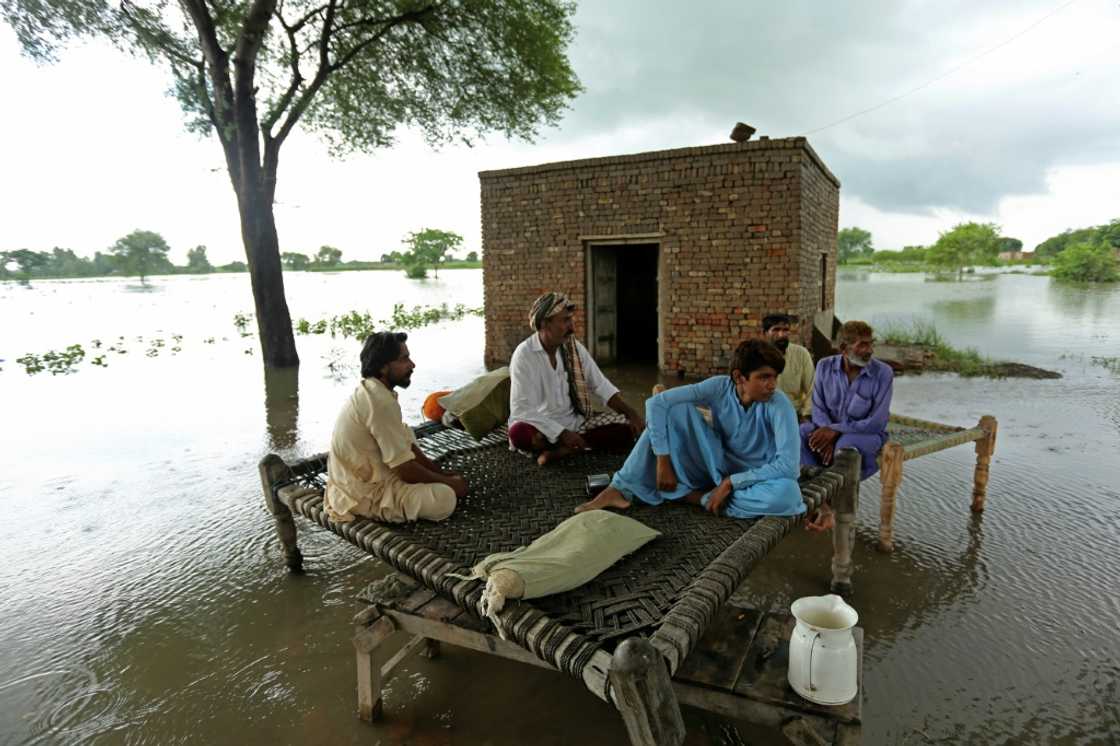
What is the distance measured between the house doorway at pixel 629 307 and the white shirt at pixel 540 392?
6.14 m

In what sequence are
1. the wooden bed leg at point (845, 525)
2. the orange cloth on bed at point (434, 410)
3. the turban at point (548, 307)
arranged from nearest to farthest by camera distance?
the wooden bed leg at point (845, 525)
the turban at point (548, 307)
the orange cloth on bed at point (434, 410)

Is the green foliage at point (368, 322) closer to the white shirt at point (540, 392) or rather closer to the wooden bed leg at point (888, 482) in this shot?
the white shirt at point (540, 392)

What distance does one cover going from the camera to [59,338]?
15.9 meters

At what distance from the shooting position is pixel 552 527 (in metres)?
3.07

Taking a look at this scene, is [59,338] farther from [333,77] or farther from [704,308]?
[704,308]

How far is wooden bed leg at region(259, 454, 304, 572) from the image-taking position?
12.1 feet

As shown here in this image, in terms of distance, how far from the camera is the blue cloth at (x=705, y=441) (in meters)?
3.17

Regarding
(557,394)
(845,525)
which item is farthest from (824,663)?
(557,394)

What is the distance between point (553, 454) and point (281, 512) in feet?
5.84

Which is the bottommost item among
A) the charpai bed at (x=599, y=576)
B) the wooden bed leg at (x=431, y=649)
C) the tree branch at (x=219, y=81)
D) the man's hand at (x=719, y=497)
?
the wooden bed leg at (x=431, y=649)

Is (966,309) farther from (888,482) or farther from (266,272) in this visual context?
(266,272)

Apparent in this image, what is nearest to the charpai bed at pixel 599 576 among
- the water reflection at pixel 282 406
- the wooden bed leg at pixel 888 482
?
the wooden bed leg at pixel 888 482

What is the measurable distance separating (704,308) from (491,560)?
287 inches

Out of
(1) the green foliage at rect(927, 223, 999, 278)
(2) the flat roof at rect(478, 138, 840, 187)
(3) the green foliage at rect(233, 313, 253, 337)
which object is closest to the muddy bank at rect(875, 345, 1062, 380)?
(2) the flat roof at rect(478, 138, 840, 187)
